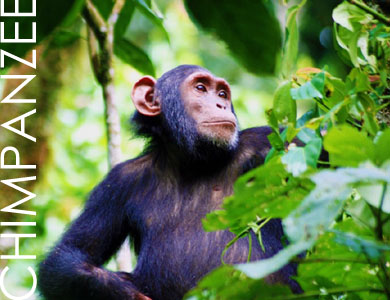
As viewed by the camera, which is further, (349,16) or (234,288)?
(349,16)

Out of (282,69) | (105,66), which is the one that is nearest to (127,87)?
(105,66)

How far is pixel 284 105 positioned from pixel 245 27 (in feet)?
2.20

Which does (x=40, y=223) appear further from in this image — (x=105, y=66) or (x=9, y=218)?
(x=105, y=66)

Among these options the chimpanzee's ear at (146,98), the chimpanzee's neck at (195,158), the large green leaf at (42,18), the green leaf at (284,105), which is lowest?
the chimpanzee's neck at (195,158)

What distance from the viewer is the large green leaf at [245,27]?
0.92m

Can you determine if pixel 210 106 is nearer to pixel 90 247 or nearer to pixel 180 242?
pixel 180 242

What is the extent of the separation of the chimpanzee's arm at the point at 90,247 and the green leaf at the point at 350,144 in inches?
87.3

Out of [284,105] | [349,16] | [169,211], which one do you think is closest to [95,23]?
[169,211]

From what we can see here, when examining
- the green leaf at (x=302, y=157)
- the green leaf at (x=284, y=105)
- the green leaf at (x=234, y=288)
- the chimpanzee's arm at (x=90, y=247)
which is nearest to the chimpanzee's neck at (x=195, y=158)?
the chimpanzee's arm at (x=90, y=247)

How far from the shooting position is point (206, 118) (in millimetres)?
3312

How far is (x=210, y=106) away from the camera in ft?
11.1

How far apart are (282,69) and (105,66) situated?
2099 mm

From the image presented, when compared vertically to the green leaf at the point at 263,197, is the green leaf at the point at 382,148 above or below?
above

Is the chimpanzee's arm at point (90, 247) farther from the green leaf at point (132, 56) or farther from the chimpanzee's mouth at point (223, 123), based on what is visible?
the green leaf at point (132, 56)
